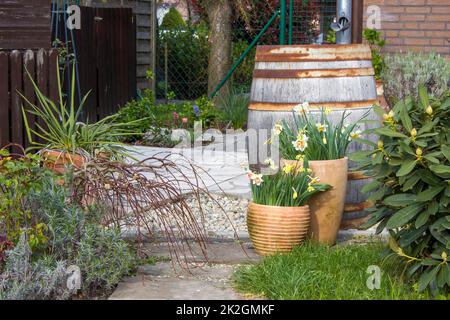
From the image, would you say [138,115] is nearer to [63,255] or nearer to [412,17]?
[412,17]

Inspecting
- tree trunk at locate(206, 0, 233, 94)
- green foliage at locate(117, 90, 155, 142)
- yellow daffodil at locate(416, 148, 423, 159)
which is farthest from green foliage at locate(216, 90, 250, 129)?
yellow daffodil at locate(416, 148, 423, 159)

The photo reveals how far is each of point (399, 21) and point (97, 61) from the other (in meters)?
3.72

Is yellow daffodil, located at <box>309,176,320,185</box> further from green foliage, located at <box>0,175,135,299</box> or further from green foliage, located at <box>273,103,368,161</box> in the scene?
green foliage, located at <box>0,175,135,299</box>

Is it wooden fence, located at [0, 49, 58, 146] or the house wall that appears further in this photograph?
the house wall

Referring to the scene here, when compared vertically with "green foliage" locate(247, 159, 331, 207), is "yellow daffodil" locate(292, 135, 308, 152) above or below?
above

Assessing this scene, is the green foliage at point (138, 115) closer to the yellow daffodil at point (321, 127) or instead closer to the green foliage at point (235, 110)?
the green foliage at point (235, 110)

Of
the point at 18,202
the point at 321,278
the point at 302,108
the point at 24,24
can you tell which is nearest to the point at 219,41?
the point at 24,24

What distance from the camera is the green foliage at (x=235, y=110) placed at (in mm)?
9523

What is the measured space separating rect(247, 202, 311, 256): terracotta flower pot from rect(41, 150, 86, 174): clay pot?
3.44ft

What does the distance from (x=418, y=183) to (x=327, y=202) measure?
1.01m

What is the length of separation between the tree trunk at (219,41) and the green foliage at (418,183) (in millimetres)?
7685

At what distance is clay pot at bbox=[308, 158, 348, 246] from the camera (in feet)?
14.5
